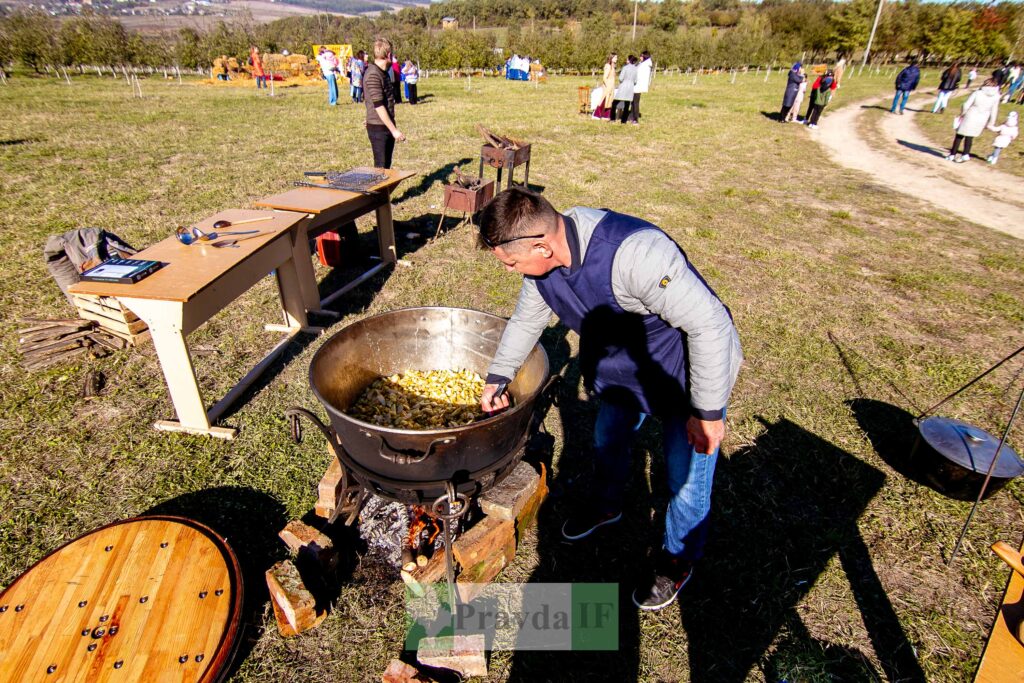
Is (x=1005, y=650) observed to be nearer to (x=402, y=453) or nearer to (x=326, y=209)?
(x=402, y=453)

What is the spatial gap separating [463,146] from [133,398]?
1057 cm

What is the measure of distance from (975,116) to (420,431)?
17.0 metres

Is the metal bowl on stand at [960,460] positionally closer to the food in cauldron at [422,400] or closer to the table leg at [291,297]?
the food in cauldron at [422,400]

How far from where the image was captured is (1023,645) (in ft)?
5.47

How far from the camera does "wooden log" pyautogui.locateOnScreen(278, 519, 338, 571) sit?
2.69 meters

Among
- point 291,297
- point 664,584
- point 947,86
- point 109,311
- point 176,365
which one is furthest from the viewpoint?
point 947,86

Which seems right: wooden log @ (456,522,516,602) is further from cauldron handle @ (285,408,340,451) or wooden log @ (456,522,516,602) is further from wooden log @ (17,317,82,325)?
wooden log @ (17,317,82,325)

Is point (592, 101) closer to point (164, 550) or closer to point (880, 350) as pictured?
point (880, 350)

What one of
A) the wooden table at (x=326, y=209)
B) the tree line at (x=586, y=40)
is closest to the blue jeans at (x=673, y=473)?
the wooden table at (x=326, y=209)

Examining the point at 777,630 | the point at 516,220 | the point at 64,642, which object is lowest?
the point at 777,630

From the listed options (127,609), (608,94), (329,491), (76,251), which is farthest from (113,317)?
(608,94)

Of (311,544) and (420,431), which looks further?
(311,544)

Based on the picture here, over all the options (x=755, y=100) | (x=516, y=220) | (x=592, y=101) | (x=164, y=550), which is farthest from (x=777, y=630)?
(x=755, y=100)

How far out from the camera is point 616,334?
2.27 metres
